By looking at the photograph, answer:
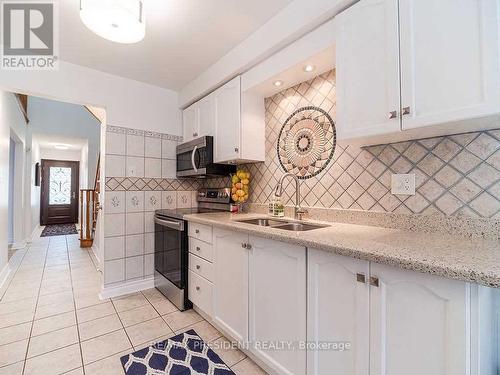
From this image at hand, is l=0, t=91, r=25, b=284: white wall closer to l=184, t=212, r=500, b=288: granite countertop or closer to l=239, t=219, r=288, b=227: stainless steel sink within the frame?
l=239, t=219, r=288, b=227: stainless steel sink

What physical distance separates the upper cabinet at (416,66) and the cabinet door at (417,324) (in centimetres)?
66

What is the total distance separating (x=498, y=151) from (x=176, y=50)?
2.26 metres

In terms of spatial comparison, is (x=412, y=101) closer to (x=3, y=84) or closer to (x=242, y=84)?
(x=242, y=84)

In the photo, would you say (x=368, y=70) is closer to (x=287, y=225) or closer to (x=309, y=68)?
(x=309, y=68)

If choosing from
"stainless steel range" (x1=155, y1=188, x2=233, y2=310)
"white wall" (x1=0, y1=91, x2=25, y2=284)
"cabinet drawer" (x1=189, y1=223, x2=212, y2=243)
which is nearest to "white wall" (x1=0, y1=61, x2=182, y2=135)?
"stainless steel range" (x1=155, y1=188, x2=233, y2=310)

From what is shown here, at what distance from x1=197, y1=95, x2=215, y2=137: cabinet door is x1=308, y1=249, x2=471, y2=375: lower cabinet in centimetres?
171

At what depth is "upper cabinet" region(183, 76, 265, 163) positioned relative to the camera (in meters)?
2.07

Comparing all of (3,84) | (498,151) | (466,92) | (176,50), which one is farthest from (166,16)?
(498,151)

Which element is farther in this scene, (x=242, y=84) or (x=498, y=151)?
(x=242, y=84)

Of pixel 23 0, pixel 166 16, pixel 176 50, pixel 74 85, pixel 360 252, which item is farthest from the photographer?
pixel 74 85

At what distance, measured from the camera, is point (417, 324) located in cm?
80

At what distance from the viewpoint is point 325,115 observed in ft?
5.71

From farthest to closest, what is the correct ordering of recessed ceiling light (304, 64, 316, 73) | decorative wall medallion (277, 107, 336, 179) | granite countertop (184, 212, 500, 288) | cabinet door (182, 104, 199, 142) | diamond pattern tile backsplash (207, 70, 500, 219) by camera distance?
cabinet door (182, 104, 199, 142) → decorative wall medallion (277, 107, 336, 179) → recessed ceiling light (304, 64, 316, 73) → diamond pattern tile backsplash (207, 70, 500, 219) → granite countertop (184, 212, 500, 288)

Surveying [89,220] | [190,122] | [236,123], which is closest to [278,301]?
[236,123]
